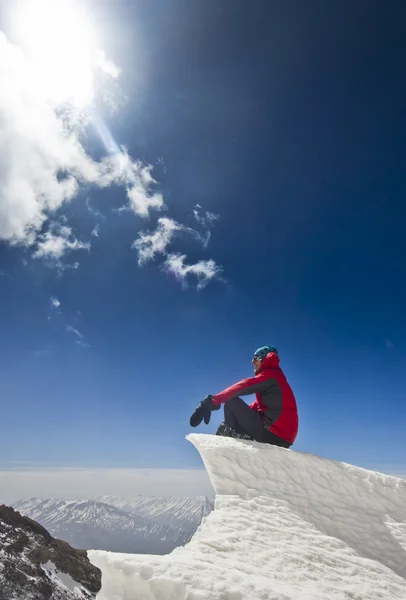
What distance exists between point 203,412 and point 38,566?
4.31 meters

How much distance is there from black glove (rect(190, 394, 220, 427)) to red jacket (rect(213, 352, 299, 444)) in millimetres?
148

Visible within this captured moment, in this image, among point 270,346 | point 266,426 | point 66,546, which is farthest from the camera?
point 270,346

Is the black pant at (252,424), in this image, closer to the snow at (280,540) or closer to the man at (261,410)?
the man at (261,410)

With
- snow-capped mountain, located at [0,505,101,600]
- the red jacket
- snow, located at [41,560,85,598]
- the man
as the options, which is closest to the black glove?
the man

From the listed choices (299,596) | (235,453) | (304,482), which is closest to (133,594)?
(299,596)

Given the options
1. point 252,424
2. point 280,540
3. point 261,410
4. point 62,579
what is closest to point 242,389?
point 252,424

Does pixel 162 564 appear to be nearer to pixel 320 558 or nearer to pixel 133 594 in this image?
pixel 133 594

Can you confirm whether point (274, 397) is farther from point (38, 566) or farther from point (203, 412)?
point (38, 566)

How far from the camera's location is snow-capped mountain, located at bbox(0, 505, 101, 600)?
2389mm

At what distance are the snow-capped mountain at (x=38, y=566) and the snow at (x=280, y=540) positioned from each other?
0.44 feet

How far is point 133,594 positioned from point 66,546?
0.83 m

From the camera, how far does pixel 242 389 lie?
684cm

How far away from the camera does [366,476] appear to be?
20.3ft

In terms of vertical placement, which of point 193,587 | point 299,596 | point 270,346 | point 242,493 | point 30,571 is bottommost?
point 30,571
